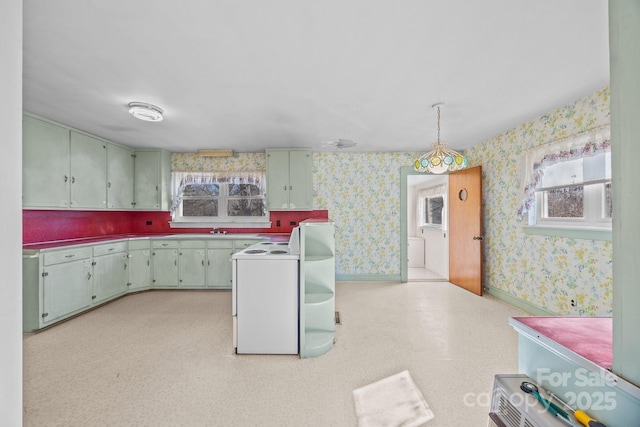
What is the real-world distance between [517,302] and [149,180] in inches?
234

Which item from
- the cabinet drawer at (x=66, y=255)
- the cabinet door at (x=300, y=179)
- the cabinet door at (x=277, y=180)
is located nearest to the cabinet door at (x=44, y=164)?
the cabinet drawer at (x=66, y=255)

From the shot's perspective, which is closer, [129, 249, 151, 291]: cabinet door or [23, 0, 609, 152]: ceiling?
[23, 0, 609, 152]: ceiling

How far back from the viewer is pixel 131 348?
8.09 feet

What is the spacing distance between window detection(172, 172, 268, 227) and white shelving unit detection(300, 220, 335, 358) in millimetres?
2261

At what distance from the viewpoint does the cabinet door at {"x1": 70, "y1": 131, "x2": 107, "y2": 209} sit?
3418mm

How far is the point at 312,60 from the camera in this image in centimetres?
196

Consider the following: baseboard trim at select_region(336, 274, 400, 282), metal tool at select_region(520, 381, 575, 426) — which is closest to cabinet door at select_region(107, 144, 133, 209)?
baseboard trim at select_region(336, 274, 400, 282)

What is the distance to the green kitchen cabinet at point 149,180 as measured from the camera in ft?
14.4

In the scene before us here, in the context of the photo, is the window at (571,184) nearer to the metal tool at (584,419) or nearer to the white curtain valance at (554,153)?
the white curtain valance at (554,153)

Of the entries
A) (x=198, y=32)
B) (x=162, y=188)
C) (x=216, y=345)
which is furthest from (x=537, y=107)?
(x=162, y=188)

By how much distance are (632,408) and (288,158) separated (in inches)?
166

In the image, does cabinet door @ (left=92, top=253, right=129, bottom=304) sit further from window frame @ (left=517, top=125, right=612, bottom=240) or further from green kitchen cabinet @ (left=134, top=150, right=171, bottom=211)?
window frame @ (left=517, top=125, right=612, bottom=240)

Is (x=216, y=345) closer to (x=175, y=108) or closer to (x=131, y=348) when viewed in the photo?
(x=131, y=348)

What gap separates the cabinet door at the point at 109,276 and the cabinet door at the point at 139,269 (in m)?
0.08
